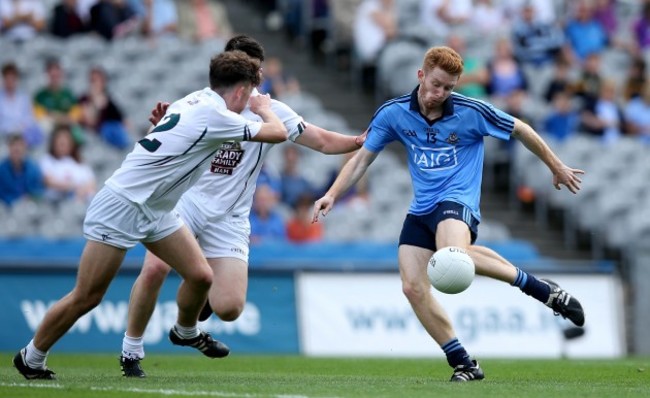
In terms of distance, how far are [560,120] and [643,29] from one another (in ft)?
13.9

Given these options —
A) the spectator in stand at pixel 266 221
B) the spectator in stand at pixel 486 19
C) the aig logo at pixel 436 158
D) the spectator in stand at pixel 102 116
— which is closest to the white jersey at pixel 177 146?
the aig logo at pixel 436 158

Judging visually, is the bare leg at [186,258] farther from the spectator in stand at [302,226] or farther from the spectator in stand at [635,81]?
the spectator in stand at [635,81]

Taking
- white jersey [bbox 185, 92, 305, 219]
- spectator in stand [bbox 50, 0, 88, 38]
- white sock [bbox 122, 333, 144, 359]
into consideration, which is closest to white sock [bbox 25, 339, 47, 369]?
white sock [bbox 122, 333, 144, 359]

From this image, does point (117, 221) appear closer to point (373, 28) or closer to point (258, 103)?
point (258, 103)

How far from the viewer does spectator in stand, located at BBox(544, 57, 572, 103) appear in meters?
21.6

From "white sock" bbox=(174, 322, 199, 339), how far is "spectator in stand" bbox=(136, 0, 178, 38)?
9980mm

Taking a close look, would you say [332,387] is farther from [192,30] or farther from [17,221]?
[192,30]

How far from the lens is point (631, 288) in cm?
1870

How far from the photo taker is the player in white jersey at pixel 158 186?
31.4 ft

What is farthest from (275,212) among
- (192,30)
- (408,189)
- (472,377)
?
(472,377)

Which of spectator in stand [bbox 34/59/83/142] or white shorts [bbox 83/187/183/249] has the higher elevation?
spectator in stand [bbox 34/59/83/142]

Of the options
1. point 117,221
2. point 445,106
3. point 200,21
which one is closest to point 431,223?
point 445,106

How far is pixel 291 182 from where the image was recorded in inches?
730

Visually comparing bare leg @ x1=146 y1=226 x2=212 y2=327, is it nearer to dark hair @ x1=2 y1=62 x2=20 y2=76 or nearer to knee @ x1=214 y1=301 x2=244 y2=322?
knee @ x1=214 y1=301 x2=244 y2=322
